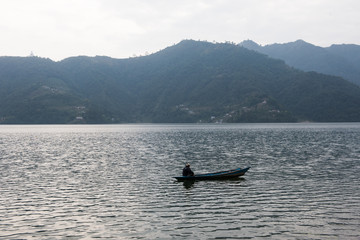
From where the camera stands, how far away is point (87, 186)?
137 feet

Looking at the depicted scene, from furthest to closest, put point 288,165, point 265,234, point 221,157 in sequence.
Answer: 1. point 221,157
2. point 288,165
3. point 265,234

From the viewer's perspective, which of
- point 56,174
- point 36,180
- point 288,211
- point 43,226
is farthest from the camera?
point 56,174

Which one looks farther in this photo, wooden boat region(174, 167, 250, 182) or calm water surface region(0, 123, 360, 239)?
wooden boat region(174, 167, 250, 182)

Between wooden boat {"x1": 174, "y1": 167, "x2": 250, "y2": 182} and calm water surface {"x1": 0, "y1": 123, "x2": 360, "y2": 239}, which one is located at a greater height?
wooden boat {"x1": 174, "y1": 167, "x2": 250, "y2": 182}

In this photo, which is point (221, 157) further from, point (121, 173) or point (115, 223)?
point (115, 223)

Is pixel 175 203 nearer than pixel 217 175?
Yes

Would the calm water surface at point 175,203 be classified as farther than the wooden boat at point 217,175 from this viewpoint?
No

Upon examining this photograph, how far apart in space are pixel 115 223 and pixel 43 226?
212 inches

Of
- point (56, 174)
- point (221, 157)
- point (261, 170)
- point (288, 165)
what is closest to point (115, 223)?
point (56, 174)

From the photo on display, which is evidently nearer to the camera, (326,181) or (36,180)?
(326,181)

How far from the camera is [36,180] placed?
45844mm

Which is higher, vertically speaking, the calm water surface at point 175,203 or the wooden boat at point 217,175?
the wooden boat at point 217,175

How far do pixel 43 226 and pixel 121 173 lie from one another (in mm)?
26811

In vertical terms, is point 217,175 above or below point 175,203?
above
